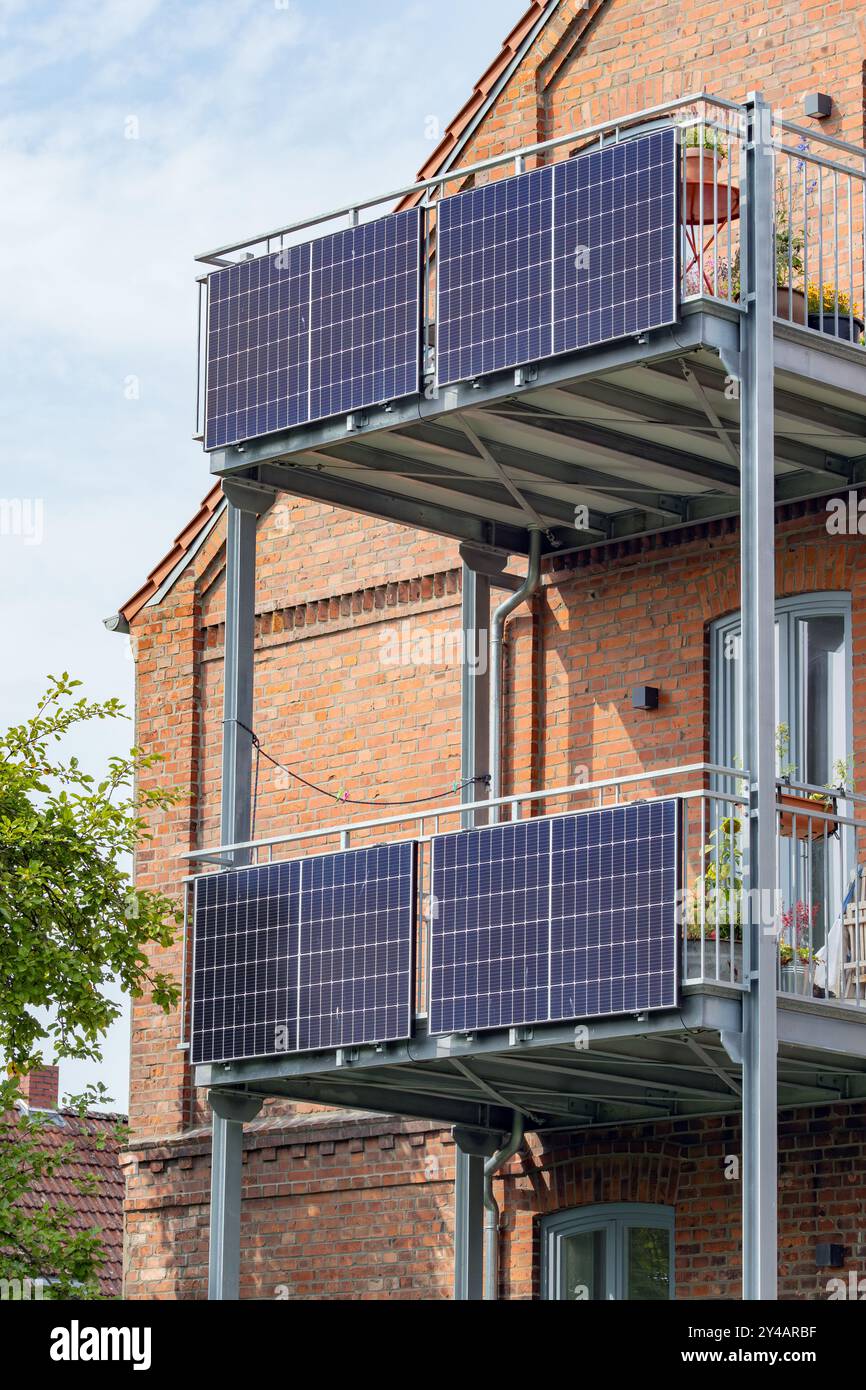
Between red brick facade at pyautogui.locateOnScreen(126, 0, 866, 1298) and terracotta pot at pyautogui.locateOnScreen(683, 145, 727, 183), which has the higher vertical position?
terracotta pot at pyautogui.locateOnScreen(683, 145, 727, 183)

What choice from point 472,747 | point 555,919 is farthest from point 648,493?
point 555,919

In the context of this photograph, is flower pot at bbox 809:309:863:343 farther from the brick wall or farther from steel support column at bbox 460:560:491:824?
the brick wall

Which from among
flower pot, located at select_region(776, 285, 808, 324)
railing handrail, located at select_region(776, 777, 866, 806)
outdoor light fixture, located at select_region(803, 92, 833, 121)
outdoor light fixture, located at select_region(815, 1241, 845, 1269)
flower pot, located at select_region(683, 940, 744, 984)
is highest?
outdoor light fixture, located at select_region(803, 92, 833, 121)

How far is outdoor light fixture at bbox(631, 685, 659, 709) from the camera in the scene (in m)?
16.9

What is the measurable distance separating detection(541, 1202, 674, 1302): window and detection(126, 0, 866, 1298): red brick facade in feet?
0.47

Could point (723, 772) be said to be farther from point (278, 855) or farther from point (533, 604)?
point (278, 855)

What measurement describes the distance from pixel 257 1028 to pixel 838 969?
11.4 ft

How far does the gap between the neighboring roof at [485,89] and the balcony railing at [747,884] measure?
521 centimetres

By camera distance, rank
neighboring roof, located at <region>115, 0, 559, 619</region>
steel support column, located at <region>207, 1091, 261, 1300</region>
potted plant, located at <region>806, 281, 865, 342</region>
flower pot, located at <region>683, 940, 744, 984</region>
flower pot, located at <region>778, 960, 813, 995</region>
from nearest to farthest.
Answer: flower pot, located at <region>683, 940, 744, 984</region>
flower pot, located at <region>778, 960, 813, 995</region>
potted plant, located at <region>806, 281, 865, 342</region>
steel support column, located at <region>207, 1091, 261, 1300</region>
neighboring roof, located at <region>115, 0, 559, 619</region>

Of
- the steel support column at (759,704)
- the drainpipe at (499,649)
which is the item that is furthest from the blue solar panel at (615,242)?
the drainpipe at (499,649)

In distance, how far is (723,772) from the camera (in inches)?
530

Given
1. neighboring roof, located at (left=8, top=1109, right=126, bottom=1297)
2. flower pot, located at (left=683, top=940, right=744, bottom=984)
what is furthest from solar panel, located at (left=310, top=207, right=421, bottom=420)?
neighboring roof, located at (left=8, top=1109, right=126, bottom=1297)

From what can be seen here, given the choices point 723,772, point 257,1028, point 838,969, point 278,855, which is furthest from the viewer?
point 278,855
